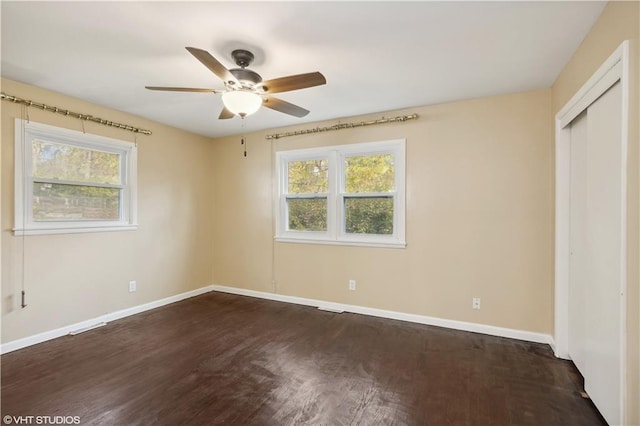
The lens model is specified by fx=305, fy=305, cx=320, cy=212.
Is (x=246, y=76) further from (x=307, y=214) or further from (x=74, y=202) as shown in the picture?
(x=74, y=202)

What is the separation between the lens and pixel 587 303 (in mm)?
2154

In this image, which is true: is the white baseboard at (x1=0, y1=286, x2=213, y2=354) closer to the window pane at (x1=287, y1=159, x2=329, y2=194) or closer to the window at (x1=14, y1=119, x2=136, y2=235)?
the window at (x1=14, y1=119, x2=136, y2=235)

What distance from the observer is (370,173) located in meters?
3.90

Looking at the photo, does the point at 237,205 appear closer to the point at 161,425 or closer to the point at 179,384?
the point at 179,384

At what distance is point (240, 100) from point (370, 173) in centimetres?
214

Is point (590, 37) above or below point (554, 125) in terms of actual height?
above

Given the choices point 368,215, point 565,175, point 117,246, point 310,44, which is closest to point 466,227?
point 565,175

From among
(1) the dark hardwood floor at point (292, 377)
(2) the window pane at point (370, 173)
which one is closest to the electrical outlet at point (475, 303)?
(1) the dark hardwood floor at point (292, 377)

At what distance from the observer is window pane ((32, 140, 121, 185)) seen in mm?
3072

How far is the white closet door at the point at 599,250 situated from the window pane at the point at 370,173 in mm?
1792

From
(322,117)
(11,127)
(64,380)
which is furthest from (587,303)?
(11,127)

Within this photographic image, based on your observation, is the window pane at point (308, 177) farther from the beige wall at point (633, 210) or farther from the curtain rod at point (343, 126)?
the beige wall at point (633, 210)

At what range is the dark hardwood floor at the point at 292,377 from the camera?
1.96 metres

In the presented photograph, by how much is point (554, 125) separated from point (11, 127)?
5016 millimetres
